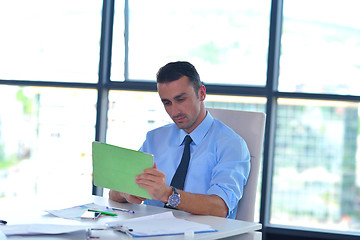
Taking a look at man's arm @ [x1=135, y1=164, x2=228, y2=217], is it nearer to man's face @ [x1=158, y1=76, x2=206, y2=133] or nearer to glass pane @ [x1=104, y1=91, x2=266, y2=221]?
man's face @ [x1=158, y1=76, x2=206, y2=133]

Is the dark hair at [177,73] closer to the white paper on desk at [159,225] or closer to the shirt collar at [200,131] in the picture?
the shirt collar at [200,131]

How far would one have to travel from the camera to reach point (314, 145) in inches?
131

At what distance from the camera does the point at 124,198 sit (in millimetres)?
1991

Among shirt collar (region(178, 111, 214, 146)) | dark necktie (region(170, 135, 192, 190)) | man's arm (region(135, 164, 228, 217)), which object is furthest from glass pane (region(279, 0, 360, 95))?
man's arm (region(135, 164, 228, 217))

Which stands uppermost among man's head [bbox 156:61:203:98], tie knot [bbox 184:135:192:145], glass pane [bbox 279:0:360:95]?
glass pane [bbox 279:0:360:95]

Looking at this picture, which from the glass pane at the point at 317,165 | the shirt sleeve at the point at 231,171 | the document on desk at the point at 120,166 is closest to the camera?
the document on desk at the point at 120,166

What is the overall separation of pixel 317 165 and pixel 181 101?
4.90 feet

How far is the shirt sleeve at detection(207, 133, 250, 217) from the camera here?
1.95 m

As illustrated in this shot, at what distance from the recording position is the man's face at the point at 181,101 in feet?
7.20

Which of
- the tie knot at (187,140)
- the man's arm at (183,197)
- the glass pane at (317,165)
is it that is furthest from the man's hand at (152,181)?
the glass pane at (317,165)

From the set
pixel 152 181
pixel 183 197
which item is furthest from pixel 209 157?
pixel 152 181

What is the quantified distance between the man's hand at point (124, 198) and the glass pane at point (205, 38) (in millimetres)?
1683

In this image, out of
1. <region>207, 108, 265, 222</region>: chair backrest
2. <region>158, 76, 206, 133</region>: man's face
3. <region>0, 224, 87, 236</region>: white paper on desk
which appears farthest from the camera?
<region>158, 76, 206, 133</region>: man's face

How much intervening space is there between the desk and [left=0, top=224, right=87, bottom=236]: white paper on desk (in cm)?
2
